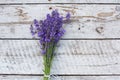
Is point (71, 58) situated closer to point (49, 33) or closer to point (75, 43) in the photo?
point (75, 43)

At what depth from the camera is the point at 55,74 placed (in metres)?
1.22

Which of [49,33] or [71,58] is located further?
[71,58]

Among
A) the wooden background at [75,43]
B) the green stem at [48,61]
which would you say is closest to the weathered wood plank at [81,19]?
the wooden background at [75,43]

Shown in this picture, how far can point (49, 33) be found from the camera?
44.2 inches

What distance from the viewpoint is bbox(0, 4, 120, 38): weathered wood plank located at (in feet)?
4.01

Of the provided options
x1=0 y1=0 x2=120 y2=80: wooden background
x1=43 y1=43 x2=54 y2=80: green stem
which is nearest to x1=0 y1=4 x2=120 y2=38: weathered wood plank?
x1=0 y1=0 x2=120 y2=80: wooden background

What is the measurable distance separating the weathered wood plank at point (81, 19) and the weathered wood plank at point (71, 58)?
0.04 metres

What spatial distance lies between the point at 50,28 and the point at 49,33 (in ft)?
0.07

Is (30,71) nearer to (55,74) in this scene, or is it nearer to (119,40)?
(55,74)

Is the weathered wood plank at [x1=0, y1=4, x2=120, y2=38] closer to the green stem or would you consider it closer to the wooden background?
the wooden background

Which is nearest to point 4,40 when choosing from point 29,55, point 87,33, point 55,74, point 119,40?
point 29,55

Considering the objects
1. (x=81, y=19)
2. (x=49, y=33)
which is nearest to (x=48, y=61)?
(x=49, y=33)

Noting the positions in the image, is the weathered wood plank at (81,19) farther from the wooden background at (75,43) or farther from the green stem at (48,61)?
the green stem at (48,61)

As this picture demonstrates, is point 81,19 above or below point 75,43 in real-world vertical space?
above
